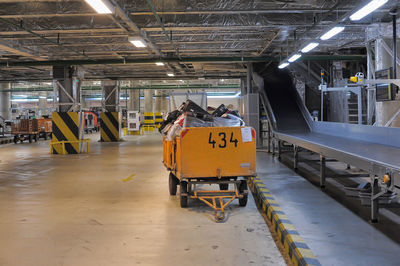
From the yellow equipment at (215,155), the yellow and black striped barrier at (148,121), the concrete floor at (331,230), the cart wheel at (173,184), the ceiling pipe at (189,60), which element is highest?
the ceiling pipe at (189,60)

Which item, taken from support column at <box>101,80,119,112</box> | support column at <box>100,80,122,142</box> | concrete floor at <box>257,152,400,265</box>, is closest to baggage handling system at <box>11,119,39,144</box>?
support column at <box>100,80,122,142</box>

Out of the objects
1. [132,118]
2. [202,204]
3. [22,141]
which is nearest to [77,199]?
[202,204]

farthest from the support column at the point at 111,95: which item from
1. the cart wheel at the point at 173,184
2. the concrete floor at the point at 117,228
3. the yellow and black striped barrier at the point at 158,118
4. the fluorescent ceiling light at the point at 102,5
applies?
the yellow and black striped barrier at the point at 158,118

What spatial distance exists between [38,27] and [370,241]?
28.6 ft

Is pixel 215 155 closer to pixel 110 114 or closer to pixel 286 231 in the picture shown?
pixel 286 231

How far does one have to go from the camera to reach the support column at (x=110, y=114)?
20.9 m

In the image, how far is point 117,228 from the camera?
5000mm

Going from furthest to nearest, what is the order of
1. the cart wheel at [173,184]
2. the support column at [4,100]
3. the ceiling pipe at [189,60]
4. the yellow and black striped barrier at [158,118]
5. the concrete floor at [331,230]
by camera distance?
the yellow and black striped barrier at [158,118]
the support column at [4,100]
the ceiling pipe at [189,60]
the cart wheel at [173,184]
the concrete floor at [331,230]

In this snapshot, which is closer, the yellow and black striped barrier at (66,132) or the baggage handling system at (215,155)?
the baggage handling system at (215,155)

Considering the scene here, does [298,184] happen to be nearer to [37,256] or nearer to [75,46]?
[37,256]

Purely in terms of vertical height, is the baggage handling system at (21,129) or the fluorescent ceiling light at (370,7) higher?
the fluorescent ceiling light at (370,7)

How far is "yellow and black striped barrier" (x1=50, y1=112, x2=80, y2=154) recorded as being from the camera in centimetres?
1451

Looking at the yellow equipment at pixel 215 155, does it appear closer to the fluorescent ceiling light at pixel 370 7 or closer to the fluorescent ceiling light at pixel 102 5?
the fluorescent ceiling light at pixel 370 7

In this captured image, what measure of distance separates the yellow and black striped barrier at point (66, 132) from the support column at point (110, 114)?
19.8ft
